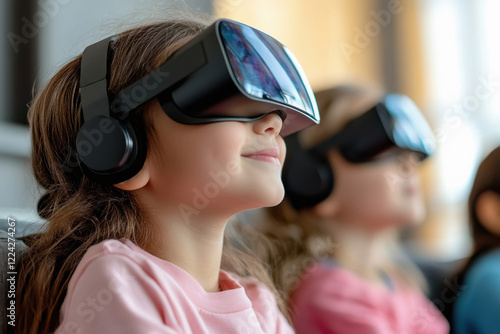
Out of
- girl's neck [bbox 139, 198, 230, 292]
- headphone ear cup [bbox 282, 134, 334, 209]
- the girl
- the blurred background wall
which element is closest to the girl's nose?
girl's neck [bbox 139, 198, 230, 292]

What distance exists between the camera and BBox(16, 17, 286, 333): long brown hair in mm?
812

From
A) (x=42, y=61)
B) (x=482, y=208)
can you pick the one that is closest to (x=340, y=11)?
(x=482, y=208)

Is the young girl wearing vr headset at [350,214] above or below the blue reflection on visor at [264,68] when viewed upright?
below

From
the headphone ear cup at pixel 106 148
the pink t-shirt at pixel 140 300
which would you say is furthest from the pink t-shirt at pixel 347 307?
the headphone ear cup at pixel 106 148

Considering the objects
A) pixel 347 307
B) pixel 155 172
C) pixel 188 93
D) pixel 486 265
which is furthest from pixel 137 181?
pixel 486 265

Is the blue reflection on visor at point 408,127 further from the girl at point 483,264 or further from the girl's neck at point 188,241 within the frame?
the girl's neck at point 188,241

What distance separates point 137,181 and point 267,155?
0.19 m

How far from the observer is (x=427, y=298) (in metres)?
1.59

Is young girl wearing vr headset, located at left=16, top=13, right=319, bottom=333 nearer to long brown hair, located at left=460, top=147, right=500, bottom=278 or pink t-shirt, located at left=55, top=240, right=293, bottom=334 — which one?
pink t-shirt, located at left=55, top=240, right=293, bottom=334

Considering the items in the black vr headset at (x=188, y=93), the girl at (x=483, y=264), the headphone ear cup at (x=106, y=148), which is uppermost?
the black vr headset at (x=188, y=93)

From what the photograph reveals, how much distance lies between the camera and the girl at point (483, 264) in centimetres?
143

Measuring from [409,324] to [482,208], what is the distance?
0.44m

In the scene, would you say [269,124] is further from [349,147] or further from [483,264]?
[483,264]

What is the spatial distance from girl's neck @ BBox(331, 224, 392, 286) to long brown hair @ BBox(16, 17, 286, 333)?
666 mm
